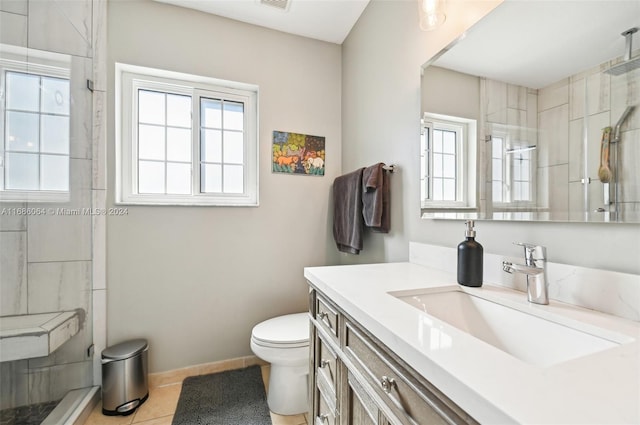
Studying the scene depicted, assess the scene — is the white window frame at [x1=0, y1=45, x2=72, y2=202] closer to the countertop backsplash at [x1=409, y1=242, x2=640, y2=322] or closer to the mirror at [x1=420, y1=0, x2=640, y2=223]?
the mirror at [x1=420, y1=0, x2=640, y2=223]

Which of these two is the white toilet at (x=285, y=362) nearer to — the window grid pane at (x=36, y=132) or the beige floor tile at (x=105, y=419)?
the beige floor tile at (x=105, y=419)

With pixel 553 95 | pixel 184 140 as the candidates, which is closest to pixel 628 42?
pixel 553 95

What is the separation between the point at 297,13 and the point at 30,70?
4.81 ft

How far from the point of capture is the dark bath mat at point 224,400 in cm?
140

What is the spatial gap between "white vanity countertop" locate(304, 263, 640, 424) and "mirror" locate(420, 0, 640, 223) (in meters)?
0.30

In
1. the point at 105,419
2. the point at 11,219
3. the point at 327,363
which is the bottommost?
the point at 105,419

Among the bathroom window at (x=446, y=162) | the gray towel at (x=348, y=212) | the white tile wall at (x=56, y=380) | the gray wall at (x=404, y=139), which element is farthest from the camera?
the gray towel at (x=348, y=212)

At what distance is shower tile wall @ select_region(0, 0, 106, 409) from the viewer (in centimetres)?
119

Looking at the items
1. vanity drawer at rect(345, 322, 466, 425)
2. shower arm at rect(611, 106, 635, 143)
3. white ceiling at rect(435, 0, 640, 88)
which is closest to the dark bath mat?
vanity drawer at rect(345, 322, 466, 425)

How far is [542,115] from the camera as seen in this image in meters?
0.76

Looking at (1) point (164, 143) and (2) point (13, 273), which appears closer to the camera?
(2) point (13, 273)

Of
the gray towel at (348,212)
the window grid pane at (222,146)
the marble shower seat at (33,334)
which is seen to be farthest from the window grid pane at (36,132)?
the gray towel at (348,212)

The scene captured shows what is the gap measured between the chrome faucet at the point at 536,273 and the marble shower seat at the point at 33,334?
1.93m

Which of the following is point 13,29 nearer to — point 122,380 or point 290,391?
point 122,380
